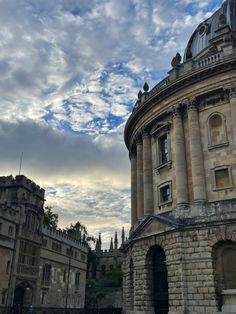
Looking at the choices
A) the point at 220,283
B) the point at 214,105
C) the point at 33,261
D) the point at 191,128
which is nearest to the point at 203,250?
the point at 220,283

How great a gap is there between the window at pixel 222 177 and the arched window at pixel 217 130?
6.47ft

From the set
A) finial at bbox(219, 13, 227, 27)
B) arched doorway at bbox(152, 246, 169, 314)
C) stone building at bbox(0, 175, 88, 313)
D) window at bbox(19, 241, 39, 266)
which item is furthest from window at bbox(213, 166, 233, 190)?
window at bbox(19, 241, 39, 266)

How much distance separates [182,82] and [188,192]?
9.27 m

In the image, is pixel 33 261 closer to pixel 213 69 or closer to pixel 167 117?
pixel 167 117

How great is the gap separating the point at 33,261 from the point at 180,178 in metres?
25.6

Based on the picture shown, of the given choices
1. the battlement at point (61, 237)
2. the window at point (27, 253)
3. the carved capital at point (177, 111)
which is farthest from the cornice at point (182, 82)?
the battlement at point (61, 237)

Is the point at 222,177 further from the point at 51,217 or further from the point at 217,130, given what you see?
the point at 51,217

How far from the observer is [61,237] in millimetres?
55000

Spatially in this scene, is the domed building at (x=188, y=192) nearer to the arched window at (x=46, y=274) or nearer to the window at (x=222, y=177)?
the window at (x=222, y=177)

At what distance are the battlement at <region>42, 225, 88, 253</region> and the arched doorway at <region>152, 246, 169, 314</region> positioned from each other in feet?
77.7

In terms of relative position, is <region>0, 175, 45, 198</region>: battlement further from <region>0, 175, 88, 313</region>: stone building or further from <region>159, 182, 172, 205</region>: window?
<region>159, 182, 172, 205</region>: window

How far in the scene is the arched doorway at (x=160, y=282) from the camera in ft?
91.8

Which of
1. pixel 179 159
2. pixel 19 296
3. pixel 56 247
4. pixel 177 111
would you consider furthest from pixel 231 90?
pixel 56 247

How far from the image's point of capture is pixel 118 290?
79562 mm
